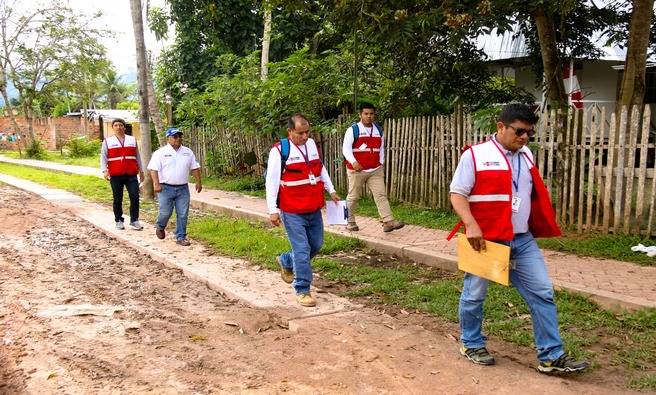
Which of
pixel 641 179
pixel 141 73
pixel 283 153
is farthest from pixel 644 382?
pixel 141 73

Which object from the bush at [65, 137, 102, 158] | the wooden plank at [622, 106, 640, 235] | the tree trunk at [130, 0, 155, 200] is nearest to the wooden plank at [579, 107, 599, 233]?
the wooden plank at [622, 106, 640, 235]

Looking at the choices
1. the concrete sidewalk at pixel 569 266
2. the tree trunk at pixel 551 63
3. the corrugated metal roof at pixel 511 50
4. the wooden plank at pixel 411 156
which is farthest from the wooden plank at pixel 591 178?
the corrugated metal roof at pixel 511 50

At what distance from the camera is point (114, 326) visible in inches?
196

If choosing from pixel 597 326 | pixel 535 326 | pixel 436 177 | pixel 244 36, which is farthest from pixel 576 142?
pixel 244 36

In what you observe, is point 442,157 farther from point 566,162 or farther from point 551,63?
point 566,162

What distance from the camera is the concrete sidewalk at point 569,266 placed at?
517cm

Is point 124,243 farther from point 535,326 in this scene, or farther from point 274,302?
point 535,326

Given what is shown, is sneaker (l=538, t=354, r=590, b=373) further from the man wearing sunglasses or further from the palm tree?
the palm tree

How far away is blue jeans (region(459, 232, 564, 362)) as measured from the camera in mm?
3834

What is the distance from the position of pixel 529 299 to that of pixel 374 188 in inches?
183

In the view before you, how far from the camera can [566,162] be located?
7.73 m

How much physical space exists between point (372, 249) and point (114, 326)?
12.2 ft

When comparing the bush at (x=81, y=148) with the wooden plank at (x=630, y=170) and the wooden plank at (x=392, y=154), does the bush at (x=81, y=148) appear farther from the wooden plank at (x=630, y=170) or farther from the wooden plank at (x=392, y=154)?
the wooden plank at (x=630, y=170)

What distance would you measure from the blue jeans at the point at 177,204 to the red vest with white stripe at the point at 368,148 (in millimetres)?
2472
